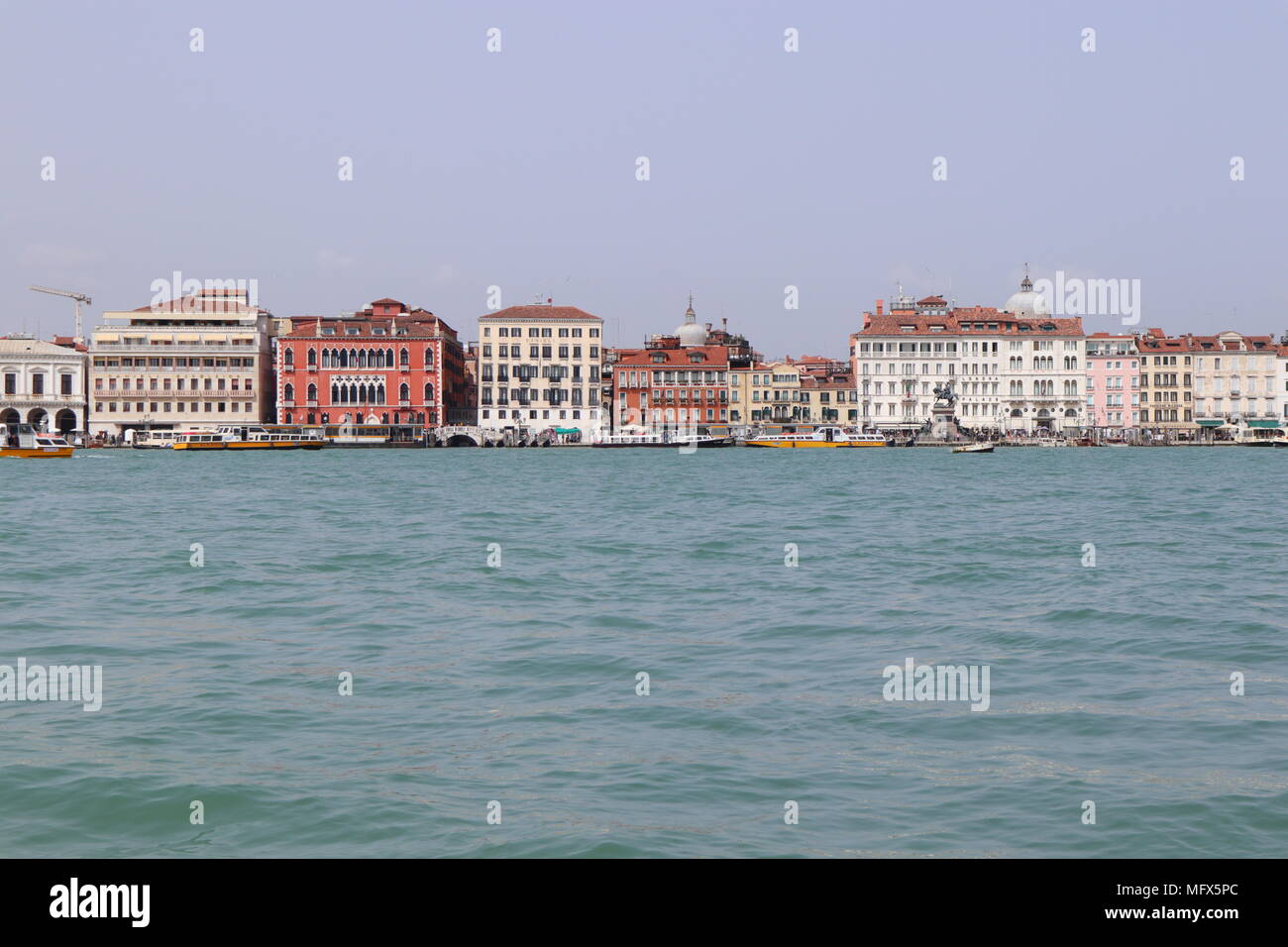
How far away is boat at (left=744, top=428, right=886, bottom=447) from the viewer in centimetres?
10075

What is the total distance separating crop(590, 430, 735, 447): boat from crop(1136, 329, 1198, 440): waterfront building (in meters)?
33.9

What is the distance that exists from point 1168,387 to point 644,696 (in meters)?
108

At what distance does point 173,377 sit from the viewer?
323ft

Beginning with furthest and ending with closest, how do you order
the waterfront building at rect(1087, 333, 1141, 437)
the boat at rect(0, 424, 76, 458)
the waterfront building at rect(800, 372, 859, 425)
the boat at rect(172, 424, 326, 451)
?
the waterfront building at rect(1087, 333, 1141, 437)
the waterfront building at rect(800, 372, 859, 425)
the boat at rect(172, 424, 326, 451)
the boat at rect(0, 424, 76, 458)

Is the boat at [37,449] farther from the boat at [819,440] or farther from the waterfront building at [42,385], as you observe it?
the boat at [819,440]

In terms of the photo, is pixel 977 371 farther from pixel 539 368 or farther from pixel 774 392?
pixel 539 368

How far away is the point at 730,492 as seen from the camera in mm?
44062

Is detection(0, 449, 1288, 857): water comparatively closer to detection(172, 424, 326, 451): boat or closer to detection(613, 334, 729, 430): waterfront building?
detection(172, 424, 326, 451): boat

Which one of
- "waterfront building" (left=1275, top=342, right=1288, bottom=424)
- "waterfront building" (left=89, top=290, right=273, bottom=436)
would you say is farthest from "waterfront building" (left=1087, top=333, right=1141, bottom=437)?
"waterfront building" (left=89, top=290, right=273, bottom=436)

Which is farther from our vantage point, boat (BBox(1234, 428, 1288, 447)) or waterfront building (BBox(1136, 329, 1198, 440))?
waterfront building (BBox(1136, 329, 1198, 440))

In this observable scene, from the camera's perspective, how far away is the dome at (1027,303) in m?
114

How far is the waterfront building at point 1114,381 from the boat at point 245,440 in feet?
188
